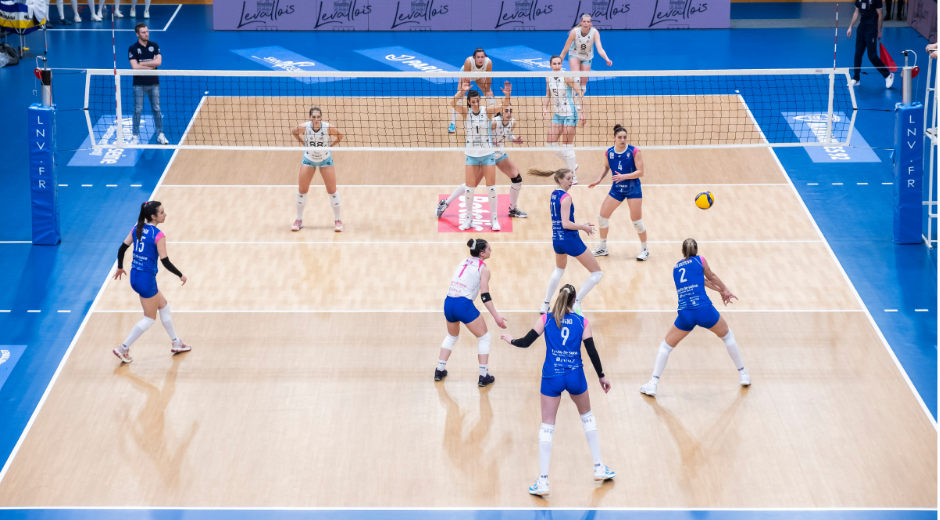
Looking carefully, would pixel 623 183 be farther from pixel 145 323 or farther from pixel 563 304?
pixel 145 323

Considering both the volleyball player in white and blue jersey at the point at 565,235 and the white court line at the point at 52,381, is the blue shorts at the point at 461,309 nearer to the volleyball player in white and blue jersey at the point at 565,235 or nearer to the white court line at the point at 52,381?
the volleyball player in white and blue jersey at the point at 565,235

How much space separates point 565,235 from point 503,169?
296cm

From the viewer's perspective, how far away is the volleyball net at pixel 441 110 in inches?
648

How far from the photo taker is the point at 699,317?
29.7 feet

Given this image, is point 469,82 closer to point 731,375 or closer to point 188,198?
point 188,198

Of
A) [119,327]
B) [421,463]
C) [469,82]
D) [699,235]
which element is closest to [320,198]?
[469,82]

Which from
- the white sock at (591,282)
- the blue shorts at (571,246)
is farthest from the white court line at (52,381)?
the white sock at (591,282)

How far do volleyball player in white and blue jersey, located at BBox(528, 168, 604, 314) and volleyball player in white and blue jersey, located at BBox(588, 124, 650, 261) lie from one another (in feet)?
3.93

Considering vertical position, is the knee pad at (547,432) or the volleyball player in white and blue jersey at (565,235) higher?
the volleyball player in white and blue jersey at (565,235)

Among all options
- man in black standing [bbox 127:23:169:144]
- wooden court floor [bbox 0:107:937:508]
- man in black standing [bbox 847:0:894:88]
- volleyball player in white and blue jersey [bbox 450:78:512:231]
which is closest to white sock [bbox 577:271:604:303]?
wooden court floor [bbox 0:107:937:508]

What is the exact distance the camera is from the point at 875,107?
18.0 m

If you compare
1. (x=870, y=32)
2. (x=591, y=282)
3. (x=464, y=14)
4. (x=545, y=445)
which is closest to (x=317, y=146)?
(x=591, y=282)

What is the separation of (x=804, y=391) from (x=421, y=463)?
389cm

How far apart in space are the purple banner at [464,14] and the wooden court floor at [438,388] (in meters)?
11.0
